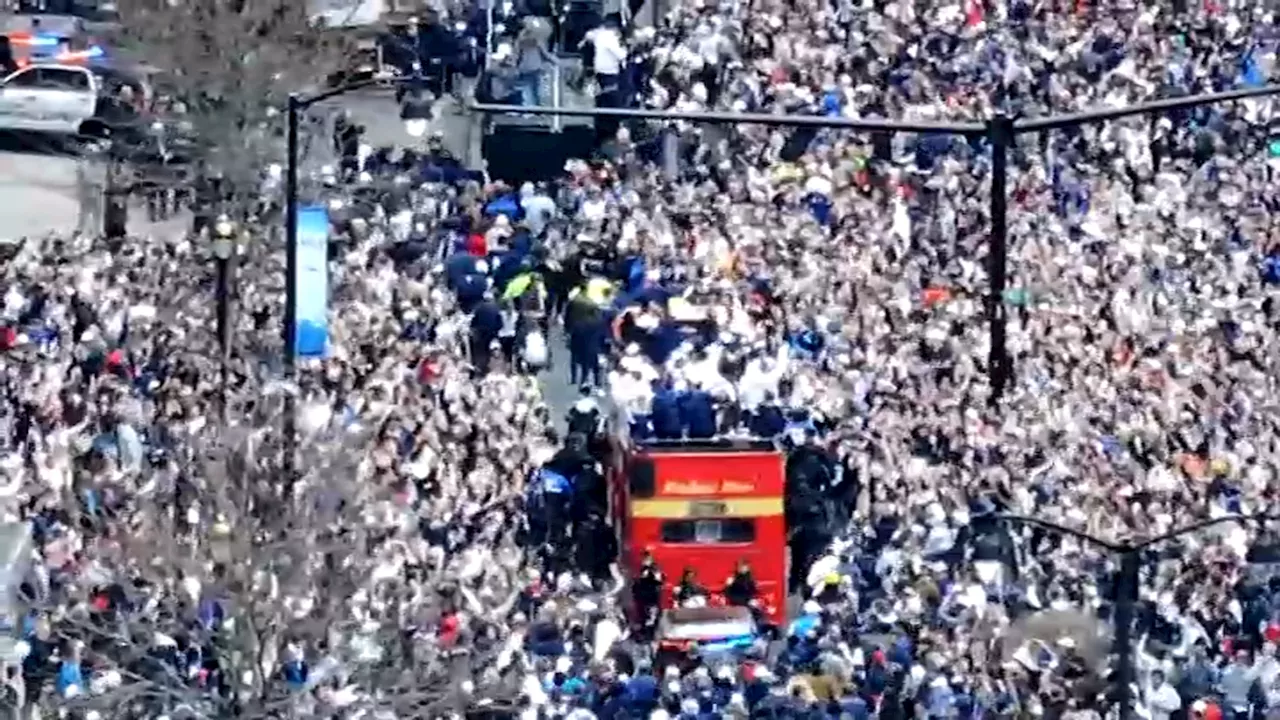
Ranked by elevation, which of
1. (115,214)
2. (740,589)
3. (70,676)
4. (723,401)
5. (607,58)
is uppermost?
(607,58)

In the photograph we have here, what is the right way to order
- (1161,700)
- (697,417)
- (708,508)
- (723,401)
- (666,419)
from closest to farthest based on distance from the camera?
(1161,700), (708,508), (666,419), (697,417), (723,401)

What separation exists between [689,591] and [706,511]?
0.92m

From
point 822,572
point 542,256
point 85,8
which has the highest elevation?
point 85,8

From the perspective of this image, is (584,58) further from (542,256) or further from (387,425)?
(387,425)

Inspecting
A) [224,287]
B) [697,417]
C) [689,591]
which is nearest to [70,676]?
[689,591]

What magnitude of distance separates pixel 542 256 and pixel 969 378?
5987 millimetres

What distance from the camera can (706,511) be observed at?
32250 millimetres

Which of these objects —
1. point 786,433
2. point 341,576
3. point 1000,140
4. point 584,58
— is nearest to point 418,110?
point 584,58

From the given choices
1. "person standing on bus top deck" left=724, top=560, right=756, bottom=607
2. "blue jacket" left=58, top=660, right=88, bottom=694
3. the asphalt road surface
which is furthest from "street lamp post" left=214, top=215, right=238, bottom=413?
the asphalt road surface

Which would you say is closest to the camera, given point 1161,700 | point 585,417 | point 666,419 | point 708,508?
point 1161,700

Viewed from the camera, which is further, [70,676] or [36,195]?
[36,195]

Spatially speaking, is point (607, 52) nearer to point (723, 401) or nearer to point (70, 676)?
point (723, 401)

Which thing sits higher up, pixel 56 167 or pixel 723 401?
pixel 56 167

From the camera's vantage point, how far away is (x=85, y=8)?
162ft
